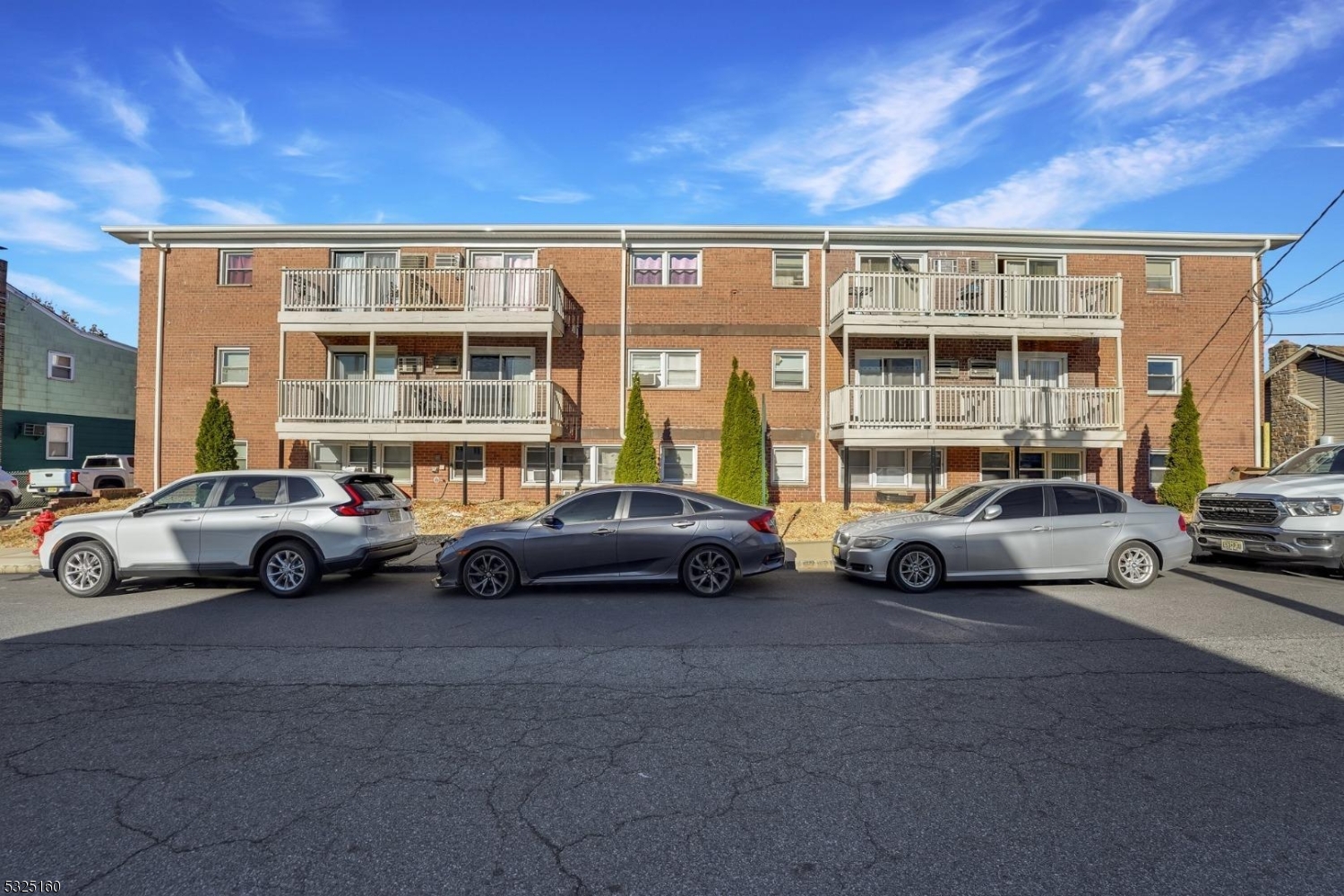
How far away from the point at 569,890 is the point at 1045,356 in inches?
750

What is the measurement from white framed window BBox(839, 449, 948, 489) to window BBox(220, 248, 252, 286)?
53.1 feet

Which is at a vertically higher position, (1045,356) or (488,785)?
(1045,356)

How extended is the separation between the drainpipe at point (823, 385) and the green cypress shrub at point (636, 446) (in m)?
4.38

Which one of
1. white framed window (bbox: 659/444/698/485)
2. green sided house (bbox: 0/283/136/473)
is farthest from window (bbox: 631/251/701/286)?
green sided house (bbox: 0/283/136/473)

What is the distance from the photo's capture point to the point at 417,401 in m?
16.5

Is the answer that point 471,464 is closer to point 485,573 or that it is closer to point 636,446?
point 636,446

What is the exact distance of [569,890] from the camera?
2.67 m

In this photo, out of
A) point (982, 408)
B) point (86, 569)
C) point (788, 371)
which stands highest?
point (788, 371)

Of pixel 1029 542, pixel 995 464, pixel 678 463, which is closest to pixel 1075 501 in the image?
pixel 1029 542

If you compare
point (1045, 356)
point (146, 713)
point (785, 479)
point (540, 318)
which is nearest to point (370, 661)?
point (146, 713)

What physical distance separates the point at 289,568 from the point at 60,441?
2478 centimetres

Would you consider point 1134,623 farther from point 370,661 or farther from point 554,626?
point 370,661

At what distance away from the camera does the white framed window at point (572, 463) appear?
18094 millimetres

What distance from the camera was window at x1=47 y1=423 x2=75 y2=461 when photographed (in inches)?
1016
